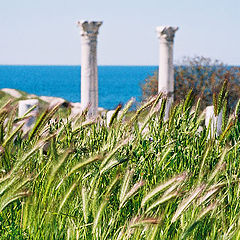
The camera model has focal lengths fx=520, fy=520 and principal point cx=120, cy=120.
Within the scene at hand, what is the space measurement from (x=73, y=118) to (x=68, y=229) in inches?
49.7

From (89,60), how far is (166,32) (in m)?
2.14

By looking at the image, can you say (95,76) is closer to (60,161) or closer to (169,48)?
(169,48)

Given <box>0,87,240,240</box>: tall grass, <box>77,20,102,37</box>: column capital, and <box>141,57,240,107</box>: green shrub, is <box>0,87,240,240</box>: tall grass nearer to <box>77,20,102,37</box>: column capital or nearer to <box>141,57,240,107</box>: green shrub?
<box>77,20,102,37</box>: column capital

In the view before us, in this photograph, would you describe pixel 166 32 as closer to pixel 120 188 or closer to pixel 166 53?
pixel 166 53

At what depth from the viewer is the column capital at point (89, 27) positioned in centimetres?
1230

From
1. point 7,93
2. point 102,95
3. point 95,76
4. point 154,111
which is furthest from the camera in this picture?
point 102,95

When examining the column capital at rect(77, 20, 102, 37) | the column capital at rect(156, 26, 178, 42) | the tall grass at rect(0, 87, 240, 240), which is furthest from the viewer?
the column capital at rect(156, 26, 178, 42)

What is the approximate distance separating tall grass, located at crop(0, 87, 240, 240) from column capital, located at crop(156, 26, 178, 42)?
9520mm

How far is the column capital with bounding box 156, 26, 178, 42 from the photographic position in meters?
13.1

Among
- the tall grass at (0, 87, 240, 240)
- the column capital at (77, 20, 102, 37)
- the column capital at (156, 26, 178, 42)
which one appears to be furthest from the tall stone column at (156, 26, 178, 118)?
the tall grass at (0, 87, 240, 240)

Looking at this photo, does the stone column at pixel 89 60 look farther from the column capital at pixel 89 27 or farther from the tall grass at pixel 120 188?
the tall grass at pixel 120 188

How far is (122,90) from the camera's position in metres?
76.6

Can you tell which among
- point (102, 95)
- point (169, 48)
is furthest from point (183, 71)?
point (102, 95)

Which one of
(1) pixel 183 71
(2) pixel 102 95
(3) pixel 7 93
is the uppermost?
(1) pixel 183 71
